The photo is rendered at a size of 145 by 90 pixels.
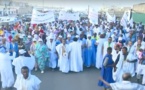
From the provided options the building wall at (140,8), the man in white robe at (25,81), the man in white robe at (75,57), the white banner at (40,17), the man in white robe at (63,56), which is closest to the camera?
the man in white robe at (25,81)

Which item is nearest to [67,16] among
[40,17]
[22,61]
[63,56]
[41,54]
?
[40,17]

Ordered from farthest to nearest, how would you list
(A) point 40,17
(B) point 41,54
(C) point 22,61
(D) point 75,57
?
(A) point 40,17 < (D) point 75,57 < (B) point 41,54 < (C) point 22,61

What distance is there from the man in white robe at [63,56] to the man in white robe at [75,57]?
0.19 meters

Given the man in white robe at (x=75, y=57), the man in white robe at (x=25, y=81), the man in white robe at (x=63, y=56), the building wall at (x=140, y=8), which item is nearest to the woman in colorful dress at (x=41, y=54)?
the man in white robe at (x=63, y=56)

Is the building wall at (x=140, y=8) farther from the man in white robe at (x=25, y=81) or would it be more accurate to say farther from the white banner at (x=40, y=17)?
the man in white robe at (x=25, y=81)

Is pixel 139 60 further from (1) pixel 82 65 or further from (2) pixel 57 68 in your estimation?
(2) pixel 57 68

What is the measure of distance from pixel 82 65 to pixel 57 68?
1.08 metres

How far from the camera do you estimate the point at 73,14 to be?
51.8 ft

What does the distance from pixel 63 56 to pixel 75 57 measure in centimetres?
50

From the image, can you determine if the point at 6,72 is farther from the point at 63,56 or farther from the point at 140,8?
the point at 140,8

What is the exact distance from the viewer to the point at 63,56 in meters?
12.2

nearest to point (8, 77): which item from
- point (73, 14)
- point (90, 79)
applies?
point (90, 79)

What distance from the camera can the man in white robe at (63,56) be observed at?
39.5 ft

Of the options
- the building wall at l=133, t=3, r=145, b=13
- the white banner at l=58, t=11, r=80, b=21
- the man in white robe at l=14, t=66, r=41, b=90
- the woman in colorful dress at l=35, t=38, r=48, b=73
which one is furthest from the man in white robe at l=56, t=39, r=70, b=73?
the building wall at l=133, t=3, r=145, b=13
